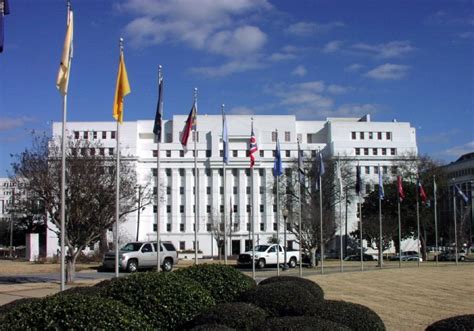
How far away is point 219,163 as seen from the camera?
10075cm

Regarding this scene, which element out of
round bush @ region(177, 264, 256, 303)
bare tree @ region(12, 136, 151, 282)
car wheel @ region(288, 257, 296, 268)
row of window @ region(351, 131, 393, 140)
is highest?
row of window @ region(351, 131, 393, 140)

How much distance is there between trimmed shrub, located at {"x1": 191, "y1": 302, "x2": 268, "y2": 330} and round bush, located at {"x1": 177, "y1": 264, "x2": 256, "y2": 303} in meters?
1.91

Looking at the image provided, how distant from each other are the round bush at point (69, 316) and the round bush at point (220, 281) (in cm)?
379

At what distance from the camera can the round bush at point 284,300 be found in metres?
8.72

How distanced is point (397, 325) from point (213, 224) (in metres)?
80.6

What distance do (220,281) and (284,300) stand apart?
5.40ft

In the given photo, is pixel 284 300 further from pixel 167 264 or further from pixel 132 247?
pixel 132 247

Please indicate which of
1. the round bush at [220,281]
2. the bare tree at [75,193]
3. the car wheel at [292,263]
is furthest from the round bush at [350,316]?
the car wheel at [292,263]

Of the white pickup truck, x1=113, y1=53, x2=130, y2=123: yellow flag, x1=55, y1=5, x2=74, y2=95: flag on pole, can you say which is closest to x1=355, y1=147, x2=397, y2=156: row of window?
the white pickup truck

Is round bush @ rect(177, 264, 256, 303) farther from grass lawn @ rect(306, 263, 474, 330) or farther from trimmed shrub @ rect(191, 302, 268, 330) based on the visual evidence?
grass lawn @ rect(306, 263, 474, 330)

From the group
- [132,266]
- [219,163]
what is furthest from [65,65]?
[219,163]

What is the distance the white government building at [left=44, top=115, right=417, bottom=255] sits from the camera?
99688 mm

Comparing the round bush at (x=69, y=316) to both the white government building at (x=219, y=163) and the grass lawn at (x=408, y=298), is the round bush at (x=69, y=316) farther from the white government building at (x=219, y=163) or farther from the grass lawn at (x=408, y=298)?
the white government building at (x=219, y=163)

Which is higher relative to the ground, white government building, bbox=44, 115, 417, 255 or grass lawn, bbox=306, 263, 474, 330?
white government building, bbox=44, 115, 417, 255
